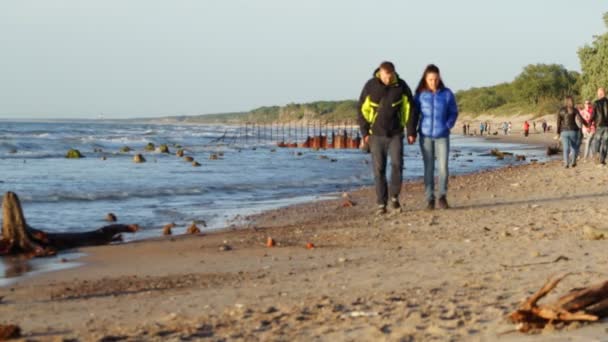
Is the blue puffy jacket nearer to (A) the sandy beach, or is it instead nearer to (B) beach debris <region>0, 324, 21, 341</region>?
(A) the sandy beach

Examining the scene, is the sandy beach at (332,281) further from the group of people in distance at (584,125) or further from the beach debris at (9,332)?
the group of people in distance at (584,125)

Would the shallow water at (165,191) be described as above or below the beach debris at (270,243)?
below

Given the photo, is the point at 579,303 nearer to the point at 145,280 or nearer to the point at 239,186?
the point at 145,280

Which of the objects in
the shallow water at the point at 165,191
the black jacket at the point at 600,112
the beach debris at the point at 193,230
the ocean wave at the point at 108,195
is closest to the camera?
the beach debris at the point at 193,230

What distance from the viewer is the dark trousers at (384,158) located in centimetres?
1055

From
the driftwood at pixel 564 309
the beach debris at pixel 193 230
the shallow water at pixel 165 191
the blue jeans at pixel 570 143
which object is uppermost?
the blue jeans at pixel 570 143

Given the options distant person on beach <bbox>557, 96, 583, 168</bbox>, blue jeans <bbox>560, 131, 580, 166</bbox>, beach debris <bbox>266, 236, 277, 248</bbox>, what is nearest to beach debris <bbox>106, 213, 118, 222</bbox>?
beach debris <bbox>266, 236, 277, 248</bbox>

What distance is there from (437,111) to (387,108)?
2.28ft

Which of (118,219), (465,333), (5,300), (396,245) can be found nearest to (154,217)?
(118,219)

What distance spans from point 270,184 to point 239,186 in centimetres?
100

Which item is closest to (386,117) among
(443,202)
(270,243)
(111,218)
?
(443,202)

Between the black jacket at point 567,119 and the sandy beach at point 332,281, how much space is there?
7.03 metres

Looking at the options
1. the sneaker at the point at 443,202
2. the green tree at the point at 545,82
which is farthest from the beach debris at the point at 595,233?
the green tree at the point at 545,82

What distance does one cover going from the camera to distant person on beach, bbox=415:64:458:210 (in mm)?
10508
